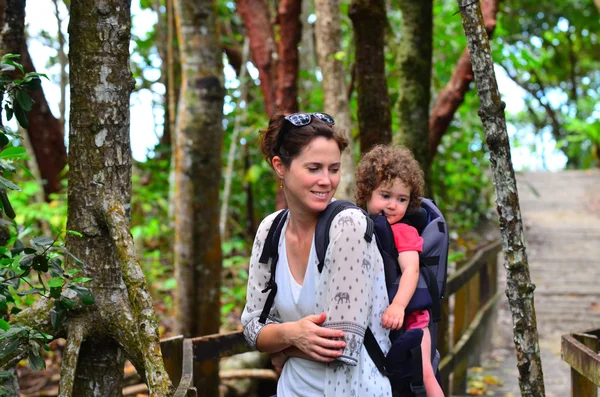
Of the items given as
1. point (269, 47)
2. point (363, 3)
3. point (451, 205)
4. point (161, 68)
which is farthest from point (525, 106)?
point (363, 3)

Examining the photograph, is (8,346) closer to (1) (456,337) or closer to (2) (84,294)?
(2) (84,294)

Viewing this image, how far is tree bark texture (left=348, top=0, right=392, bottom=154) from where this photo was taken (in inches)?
208

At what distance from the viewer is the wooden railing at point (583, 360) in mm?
3211

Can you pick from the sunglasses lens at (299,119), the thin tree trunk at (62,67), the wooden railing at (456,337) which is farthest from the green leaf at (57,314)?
the thin tree trunk at (62,67)

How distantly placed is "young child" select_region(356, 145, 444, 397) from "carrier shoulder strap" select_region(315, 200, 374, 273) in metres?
0.35

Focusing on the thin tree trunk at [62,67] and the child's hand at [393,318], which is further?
the thin tree trunk at [62,67]

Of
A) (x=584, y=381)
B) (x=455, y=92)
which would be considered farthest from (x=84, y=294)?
(x=455, y=92)

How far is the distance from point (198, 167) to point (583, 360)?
365 cm

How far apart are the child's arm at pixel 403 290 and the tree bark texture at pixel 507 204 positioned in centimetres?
56

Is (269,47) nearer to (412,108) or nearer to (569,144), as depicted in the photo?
(412,108)

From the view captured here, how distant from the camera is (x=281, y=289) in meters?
2.62

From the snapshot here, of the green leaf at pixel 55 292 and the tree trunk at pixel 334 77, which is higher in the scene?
the tree trunk at pixel 334 77

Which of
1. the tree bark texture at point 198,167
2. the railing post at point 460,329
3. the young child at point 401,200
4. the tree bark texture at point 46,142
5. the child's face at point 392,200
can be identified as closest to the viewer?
the young child at point 401,200

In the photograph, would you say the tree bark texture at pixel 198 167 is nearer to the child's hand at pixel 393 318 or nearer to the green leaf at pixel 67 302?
the green leaf at pixel 67 302
